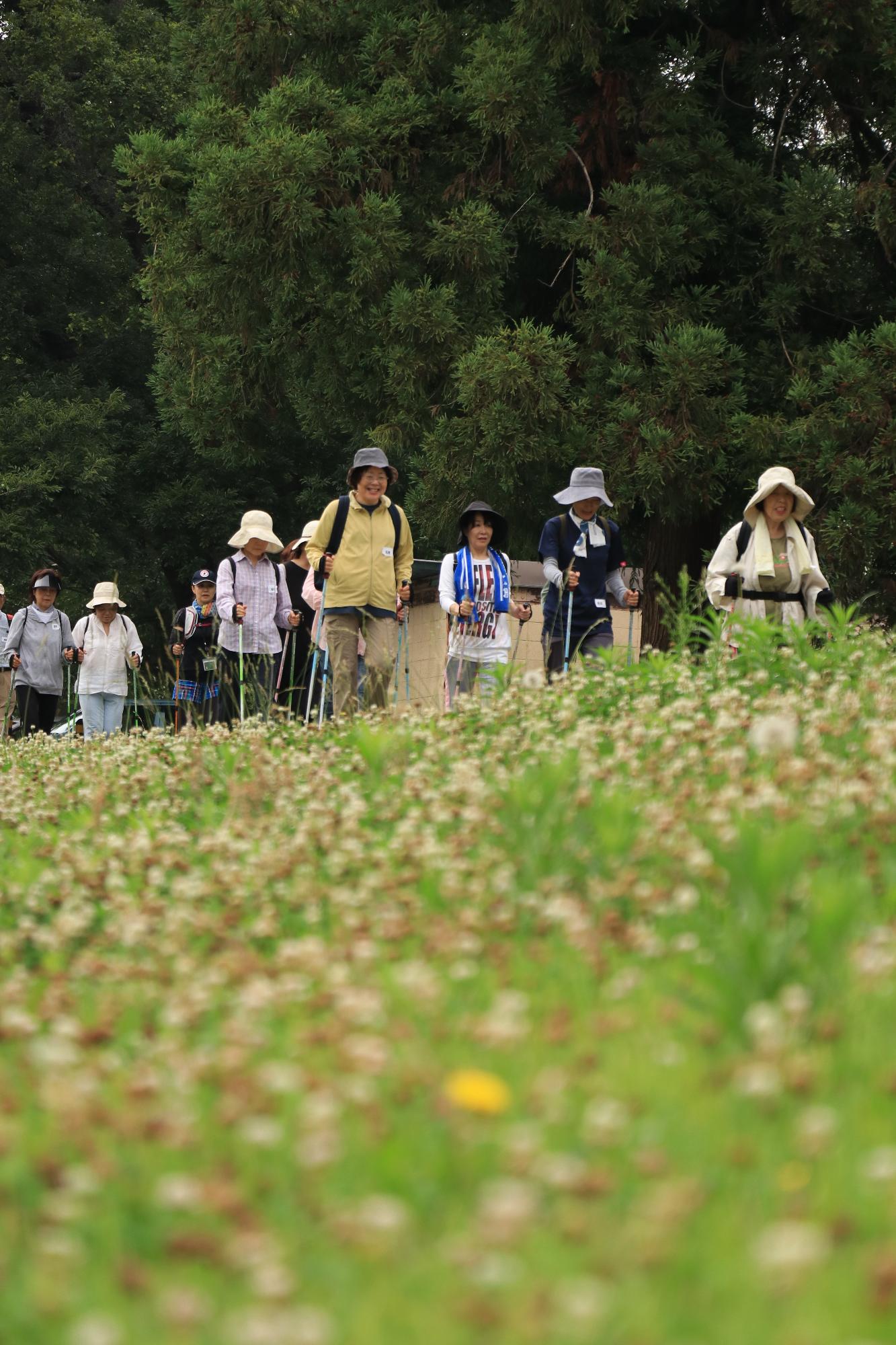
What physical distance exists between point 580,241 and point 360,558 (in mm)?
4886

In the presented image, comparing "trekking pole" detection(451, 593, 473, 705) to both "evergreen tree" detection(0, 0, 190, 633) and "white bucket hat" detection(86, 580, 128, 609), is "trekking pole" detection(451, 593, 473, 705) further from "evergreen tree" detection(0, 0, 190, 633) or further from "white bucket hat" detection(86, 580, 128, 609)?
"evergreen tree" detection(0, 0, 190, 633)

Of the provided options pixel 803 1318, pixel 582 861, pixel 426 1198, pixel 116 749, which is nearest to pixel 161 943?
pixel 582 861

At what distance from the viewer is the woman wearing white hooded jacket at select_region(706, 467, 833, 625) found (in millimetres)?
10633

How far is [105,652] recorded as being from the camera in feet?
52.3

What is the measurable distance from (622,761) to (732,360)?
31.0 feet

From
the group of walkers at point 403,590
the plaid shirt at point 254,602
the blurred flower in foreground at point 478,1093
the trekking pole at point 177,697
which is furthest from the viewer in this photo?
the plaid shirt at point 254,602

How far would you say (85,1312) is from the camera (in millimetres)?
2598

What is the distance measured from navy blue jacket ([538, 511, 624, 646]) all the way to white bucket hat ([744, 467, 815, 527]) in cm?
149

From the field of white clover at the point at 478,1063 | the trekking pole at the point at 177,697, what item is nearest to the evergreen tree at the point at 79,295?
the trekking pole at the point at 177,697

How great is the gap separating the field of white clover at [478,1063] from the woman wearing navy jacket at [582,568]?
542 cm

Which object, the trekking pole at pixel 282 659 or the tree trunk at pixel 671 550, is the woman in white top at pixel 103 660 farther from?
the tree trunk at pixel 671 550

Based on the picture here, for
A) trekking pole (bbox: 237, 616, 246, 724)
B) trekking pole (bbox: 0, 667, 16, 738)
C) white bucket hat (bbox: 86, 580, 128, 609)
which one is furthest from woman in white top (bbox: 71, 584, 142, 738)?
trekking pole (bbox: 237, 616, 246, 724)

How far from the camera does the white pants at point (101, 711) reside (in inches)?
633

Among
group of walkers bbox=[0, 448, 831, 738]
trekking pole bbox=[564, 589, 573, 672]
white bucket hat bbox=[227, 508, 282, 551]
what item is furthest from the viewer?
white bucket hat bbox=[227, 508, 282, 551]
